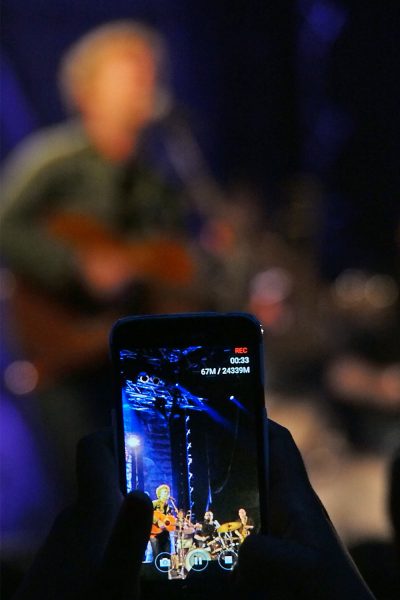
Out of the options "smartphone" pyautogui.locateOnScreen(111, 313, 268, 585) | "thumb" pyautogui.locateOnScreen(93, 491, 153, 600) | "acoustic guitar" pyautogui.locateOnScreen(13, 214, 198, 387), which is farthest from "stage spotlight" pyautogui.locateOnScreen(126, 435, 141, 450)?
"acoustic guitar" pyautogui.locateOnScreen(13, 214, 198, 387)

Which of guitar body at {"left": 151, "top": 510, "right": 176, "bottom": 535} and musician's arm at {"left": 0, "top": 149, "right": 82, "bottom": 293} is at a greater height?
musician's arm at {"left": 0, "top": 149, "right": 82, "bottom": 293}

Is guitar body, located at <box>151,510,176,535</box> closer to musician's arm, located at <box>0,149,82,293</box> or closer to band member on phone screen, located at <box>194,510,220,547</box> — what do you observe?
band member on phone screen, located at <box>194,510,220,547</box>

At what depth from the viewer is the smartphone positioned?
0.66 metres

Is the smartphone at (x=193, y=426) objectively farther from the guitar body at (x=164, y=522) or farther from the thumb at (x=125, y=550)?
the thumb at (x=125, y=550)

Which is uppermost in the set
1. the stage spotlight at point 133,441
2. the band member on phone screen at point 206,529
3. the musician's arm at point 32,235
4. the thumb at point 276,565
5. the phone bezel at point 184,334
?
the musician's arm at point 32,235

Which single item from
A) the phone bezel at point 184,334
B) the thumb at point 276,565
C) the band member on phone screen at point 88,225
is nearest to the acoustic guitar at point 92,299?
the band member on phone screen at point 88,225

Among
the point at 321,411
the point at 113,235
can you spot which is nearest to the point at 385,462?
the point at 321,411

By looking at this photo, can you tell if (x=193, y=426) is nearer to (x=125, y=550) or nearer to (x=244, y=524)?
(x=244, y=524)

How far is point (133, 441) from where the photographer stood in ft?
2.17

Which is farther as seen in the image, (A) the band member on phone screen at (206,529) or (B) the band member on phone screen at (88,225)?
(B) the band member on phone screen at (88,225)

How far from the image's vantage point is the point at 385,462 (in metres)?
1.72

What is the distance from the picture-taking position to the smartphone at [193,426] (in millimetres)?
659

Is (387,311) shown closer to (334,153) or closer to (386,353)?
(386,353)

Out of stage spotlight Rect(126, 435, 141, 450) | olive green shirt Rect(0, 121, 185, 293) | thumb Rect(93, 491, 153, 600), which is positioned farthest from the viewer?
olive green shirt Rect(0, 121, 185, 293)
